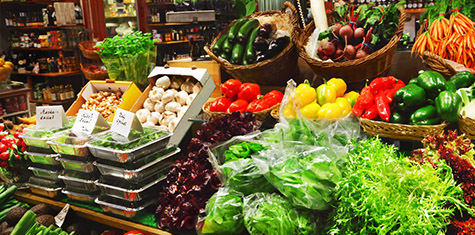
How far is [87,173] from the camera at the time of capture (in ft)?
5.85

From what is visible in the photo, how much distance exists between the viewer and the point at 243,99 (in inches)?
80.2

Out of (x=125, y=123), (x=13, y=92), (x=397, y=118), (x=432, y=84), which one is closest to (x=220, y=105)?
(x=125, y=123)

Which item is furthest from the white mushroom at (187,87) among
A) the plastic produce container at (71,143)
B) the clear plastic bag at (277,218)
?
the clear plastic bag at (277,218)

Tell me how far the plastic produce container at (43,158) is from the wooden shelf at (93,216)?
0.20 meters

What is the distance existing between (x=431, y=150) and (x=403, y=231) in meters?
0.41

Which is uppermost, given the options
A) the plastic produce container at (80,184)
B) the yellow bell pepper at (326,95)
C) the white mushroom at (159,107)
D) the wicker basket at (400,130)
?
the yellow bell pepper at (326,95)

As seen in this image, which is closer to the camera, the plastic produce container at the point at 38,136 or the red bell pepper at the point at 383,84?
the red bell pepper at the point at 383,84

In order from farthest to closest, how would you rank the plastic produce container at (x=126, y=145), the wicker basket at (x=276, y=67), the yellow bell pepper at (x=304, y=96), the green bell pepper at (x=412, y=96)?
the wicker basket at (x=276, y=67) < the yellow bell pepper at (x=304, y=96) < the plastic produce container at (x=126, y=145) < the green bell pepper at (x=412, y=96)

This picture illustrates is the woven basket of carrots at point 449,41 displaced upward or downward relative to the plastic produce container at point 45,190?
upward

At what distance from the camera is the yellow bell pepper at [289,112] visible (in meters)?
1.66

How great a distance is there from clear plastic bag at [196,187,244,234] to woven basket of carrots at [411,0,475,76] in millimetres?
1247

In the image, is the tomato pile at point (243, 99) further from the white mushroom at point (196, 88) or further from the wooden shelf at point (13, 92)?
the wooden shelf at point (13, 92)

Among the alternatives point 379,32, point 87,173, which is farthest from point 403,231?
point 87,173

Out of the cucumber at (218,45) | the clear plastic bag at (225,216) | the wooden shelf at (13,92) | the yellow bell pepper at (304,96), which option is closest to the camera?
the clear plastic bag at (225,216)
